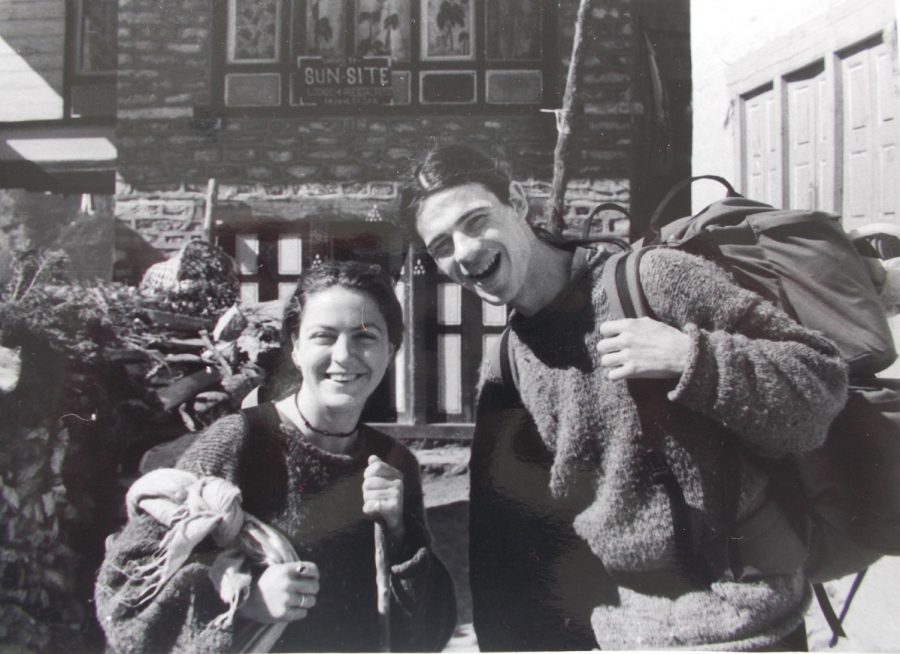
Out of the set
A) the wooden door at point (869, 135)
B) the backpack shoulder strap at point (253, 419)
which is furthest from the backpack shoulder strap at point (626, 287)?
the backpack shoulder strap at point (253, 419)

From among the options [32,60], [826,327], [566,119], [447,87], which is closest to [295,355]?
[447,87]

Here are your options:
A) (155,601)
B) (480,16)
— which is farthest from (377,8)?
(155,601)

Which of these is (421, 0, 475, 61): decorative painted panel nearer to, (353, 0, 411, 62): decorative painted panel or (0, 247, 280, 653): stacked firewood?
(353, 0, 411, 62): decorative painted panel

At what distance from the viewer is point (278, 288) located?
186 centimetres

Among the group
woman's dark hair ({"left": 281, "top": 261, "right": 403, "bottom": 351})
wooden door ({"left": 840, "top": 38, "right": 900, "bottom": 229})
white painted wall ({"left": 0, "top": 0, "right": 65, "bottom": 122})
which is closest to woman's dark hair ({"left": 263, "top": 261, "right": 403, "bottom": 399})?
woman's dark hair ({"left": 281, "top": 261, "right": 403, "bottom": 351})

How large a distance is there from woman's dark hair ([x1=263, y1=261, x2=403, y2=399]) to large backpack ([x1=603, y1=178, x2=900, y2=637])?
533mm

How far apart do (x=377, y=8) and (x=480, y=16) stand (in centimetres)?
27

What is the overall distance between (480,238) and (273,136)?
0.63 m

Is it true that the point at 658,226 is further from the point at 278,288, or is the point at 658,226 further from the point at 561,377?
the point at 278,288

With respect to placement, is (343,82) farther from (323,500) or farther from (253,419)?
(323,500)

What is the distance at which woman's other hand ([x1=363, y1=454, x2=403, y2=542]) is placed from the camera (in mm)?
1824

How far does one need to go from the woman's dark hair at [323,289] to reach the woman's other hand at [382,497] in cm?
28

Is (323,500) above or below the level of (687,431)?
below

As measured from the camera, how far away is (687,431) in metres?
1.62
